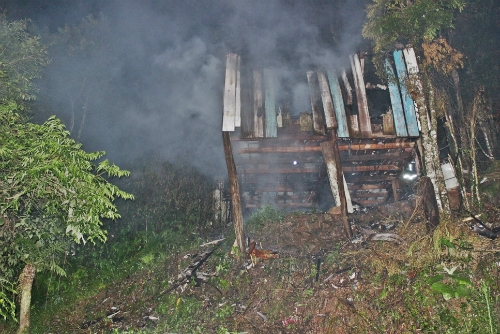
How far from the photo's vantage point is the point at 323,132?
27.2 feet

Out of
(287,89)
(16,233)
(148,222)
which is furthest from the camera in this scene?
(148,222)

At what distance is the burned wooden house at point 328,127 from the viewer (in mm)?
8266

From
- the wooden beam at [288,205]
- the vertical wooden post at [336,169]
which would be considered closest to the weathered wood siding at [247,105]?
the vertical wooden post at [336,169]

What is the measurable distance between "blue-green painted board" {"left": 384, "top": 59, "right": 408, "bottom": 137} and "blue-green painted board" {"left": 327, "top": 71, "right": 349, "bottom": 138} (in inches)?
47.9

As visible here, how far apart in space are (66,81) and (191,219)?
30.7ft

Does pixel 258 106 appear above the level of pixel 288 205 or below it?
above

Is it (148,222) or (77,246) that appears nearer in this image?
(77,246)

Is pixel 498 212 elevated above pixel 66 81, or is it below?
below

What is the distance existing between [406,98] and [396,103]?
0.96ft

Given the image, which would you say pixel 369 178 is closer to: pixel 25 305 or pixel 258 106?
pixel 258 106

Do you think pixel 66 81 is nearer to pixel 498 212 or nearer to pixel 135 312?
pixel 135 312

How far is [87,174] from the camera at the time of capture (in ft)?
19.0

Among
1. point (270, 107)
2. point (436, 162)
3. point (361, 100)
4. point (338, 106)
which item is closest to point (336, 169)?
point (338, 106)

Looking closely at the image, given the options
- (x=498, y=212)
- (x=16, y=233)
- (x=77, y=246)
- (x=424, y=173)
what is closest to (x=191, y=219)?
(x=77, y=246)
